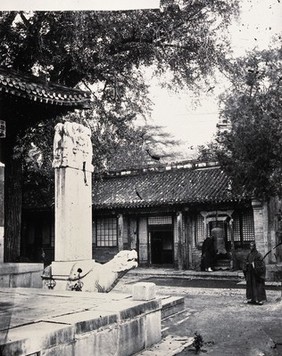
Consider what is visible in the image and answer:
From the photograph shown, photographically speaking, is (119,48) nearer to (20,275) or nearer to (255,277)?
(20,275)

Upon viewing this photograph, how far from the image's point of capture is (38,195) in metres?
7.56

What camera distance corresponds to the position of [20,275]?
4.89 metres

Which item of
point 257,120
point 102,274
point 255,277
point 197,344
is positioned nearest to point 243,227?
point 255,277

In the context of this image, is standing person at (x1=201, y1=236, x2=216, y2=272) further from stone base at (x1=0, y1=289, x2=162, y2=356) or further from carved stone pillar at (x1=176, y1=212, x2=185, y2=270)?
stone base at (x1=0, y1=289, x2=162, y2=356)

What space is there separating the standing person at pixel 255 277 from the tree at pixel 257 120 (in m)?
2.14

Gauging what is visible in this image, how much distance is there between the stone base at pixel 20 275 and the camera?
183 inches

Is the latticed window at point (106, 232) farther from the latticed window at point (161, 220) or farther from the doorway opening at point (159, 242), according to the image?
the latticed window at point (161, 220)

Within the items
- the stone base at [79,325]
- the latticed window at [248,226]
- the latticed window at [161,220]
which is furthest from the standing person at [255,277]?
the stone base at [79,325]

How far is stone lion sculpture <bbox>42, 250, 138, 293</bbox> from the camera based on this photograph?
4445 millimetres

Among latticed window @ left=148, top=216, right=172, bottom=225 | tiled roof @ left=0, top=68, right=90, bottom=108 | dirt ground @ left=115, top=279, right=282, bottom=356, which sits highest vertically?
tiled roof @ left=0, top=68, right=90, bottom=108

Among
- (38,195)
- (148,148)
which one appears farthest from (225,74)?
(38,195)

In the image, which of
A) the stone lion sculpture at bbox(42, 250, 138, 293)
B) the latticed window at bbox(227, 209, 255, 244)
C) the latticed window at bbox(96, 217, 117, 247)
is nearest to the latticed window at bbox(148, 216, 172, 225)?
the latticed window at bbox(96, 217, 117, 247)

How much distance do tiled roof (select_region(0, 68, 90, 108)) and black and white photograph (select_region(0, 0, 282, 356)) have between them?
0.8 inches

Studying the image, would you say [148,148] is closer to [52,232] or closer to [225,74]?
[225,74]
